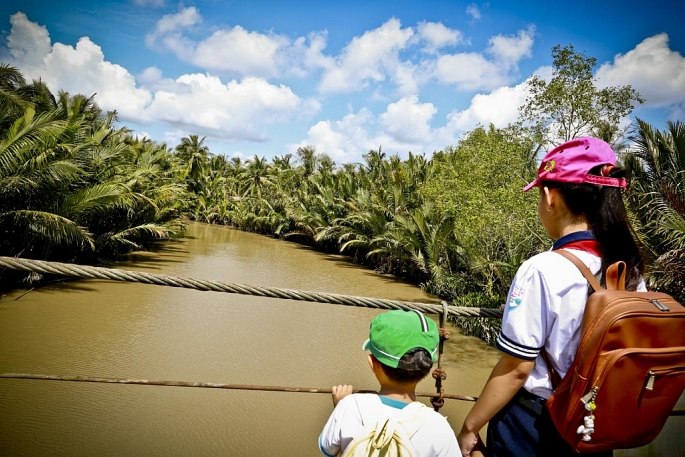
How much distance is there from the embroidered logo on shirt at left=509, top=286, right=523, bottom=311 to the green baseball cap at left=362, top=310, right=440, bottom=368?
241mm

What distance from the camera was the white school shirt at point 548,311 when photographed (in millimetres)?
1126

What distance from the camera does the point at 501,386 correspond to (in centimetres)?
118

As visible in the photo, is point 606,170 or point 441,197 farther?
point 441,197

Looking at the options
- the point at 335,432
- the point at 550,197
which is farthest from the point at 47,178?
the point at 550,197

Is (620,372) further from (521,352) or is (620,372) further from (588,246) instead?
(588,246)

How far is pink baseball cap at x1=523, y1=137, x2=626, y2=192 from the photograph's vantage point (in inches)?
47.8

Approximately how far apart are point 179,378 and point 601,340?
→ 245 inches

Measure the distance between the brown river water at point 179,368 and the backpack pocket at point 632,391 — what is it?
961 mm

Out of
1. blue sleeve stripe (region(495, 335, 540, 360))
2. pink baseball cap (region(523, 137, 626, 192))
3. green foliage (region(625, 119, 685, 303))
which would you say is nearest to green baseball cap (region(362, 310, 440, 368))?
blue sleeve stripe (region(495, 335, 540, 360))

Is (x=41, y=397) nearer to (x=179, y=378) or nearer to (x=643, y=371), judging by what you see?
(x=179, y=378)

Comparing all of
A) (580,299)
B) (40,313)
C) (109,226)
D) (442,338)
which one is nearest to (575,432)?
(580,299)

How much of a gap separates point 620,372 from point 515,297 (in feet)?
0.91

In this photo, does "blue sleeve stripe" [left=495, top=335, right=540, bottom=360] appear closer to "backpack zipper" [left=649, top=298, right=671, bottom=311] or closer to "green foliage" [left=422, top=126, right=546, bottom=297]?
"backpack zipper" [left=649, top=298, right=671, bottom=311]

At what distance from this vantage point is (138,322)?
332 inches
